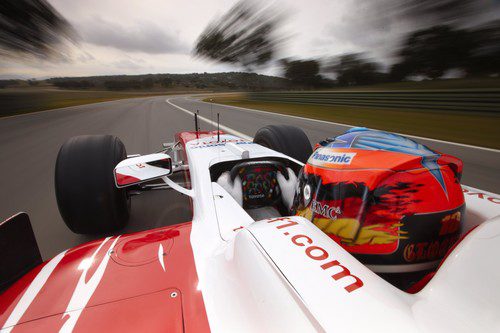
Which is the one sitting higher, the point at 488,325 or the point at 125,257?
the point at 488,325

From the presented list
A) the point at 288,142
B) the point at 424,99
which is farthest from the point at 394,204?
the point at 424,99

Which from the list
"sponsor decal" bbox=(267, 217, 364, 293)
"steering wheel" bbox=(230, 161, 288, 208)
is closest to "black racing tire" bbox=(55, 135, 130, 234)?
"steering wheel" bbox=(230, 161, 288, 208)

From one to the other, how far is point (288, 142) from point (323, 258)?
240cm

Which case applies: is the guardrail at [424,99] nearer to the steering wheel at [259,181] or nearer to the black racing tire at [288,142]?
the black racing tire at [288,142]

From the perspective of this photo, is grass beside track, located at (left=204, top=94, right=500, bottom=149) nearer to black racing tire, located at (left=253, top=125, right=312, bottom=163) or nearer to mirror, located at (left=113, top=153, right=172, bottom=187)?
black racing tire, located at (left=253, top=125, right=312, bottom=163)

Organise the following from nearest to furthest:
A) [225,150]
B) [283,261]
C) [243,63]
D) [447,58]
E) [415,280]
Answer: [283,261] < [415,280] < [225,150] < [447,58] < [243,63]

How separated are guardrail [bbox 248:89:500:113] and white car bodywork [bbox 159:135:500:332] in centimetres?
934

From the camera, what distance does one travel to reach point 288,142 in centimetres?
316

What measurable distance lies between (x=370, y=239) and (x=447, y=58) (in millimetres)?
14528

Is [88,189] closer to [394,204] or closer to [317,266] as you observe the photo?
[317,266]

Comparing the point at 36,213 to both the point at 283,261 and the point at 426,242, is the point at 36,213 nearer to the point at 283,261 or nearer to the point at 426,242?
the point at 283,261

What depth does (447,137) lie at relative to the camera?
20.1 ft

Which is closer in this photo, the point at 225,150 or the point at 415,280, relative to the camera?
the point at 415,280

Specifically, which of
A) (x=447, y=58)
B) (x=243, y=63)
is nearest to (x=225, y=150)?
(x=447, y=58)
